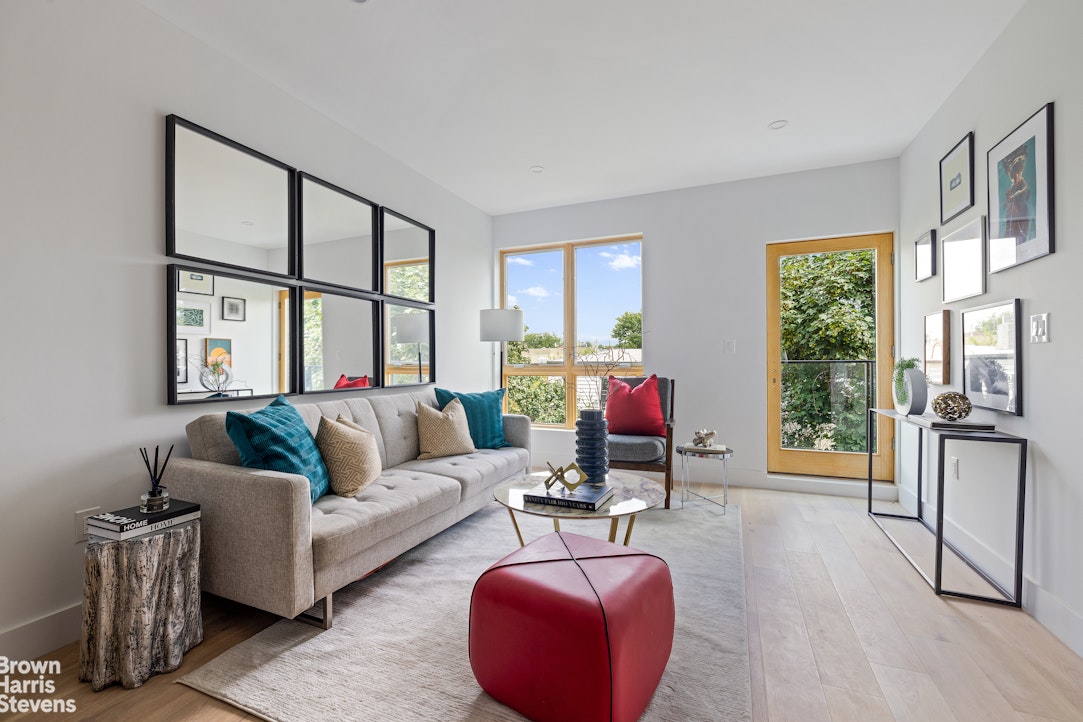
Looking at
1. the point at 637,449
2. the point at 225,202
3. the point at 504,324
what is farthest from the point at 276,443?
the point at 504,324

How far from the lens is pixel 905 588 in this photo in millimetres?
2338

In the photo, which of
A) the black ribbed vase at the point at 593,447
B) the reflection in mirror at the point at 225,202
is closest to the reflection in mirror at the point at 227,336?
the reflection in mirror at the point at 225,202

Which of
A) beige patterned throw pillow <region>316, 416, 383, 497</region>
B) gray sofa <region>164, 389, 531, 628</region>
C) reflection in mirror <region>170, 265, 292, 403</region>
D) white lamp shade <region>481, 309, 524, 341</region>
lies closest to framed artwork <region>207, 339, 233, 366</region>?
reflection in mirror <region>170, 265, 292, 403</region>

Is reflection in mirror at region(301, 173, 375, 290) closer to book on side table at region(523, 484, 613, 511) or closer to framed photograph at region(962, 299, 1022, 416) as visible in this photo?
book on side table at region(523, 484, 613, 511)

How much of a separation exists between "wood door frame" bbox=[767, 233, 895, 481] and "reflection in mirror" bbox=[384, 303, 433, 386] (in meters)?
2.98

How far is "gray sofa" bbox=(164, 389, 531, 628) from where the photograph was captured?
181 cm

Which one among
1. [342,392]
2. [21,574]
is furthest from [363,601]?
[342,392]

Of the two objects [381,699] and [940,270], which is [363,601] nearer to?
[381,699]

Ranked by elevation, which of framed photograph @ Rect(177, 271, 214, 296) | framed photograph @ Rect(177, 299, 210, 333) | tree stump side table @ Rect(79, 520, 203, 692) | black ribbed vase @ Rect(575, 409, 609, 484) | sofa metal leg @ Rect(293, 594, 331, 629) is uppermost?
framed photograph @ Rect(177, 271, 214, 296)

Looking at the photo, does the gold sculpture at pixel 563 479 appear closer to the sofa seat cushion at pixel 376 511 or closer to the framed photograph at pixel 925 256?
the sofa seat cushion at pixel 376 511

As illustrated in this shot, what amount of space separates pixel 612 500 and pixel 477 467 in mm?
1194

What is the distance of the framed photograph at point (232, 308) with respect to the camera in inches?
97.9

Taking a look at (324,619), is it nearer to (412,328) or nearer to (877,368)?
(412,328)

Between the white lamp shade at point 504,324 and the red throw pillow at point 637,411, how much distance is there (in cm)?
107
